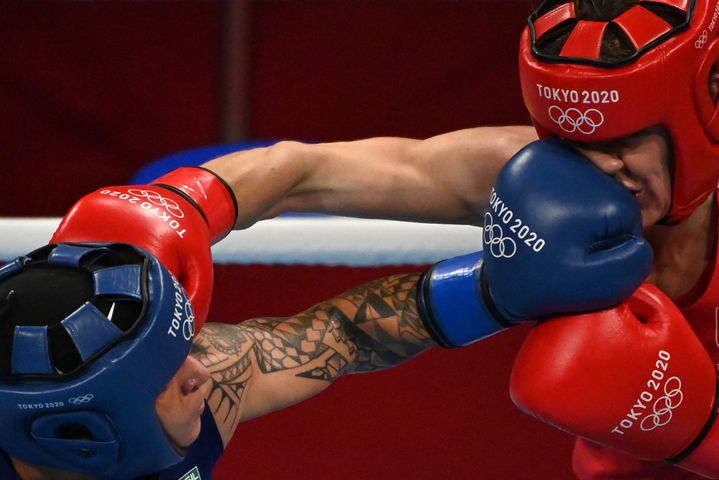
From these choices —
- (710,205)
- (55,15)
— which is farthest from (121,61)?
(710,205)

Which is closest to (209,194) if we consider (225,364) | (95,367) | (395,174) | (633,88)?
(225,364)

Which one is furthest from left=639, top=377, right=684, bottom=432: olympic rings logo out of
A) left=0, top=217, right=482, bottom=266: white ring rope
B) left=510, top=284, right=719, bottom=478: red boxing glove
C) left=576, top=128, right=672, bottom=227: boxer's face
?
left=0, top=217, right=482, bottom=266: white ring rope

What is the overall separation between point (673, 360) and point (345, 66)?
365cm

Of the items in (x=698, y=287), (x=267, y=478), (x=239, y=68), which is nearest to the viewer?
(x=698, y=287)

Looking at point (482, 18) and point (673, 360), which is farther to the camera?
point (482, 18)

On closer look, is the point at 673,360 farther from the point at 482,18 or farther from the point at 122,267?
the point at 482,18

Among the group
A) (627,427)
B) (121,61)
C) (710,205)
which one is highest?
(710,205)

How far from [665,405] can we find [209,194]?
31.1 inches

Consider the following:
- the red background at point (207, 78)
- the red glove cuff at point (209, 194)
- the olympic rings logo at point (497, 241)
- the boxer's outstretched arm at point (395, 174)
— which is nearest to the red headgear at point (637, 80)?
the olympic rings logo at point (497, 241)

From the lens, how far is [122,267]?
1.59 m

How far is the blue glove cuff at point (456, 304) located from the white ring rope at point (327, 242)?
0.58 meters

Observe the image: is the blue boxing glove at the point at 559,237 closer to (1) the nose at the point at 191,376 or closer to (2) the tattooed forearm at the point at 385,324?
(2) the tattooed forearm at the point at 385,324

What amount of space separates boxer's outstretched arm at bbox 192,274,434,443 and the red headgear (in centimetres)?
48

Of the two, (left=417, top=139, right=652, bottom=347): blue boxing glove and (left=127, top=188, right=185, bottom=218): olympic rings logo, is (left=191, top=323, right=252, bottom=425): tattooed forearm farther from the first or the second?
(left=417, top=139, right=652, bottom=347): blue boxing glove
